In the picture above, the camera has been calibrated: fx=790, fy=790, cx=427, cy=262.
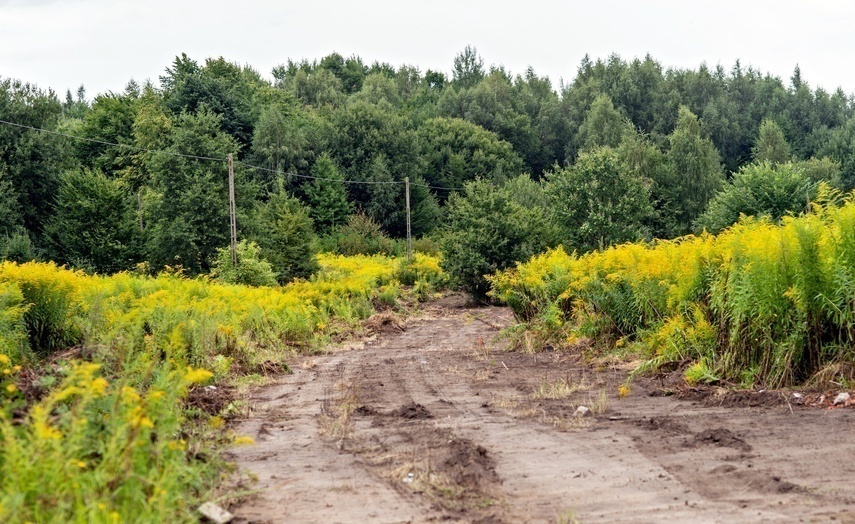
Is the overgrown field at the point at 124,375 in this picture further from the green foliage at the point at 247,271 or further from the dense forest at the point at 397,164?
the dense forest at the point at 397,164

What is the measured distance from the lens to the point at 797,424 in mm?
7879

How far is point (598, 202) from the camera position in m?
41.9

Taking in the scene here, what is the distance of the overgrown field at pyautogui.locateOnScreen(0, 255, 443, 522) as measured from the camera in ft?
15.4

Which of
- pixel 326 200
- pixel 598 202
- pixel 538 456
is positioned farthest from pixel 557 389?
pixel 326 200

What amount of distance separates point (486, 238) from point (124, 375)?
26377 millimetres

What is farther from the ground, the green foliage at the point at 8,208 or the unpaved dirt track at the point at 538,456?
the green foliage at the point at 8,208

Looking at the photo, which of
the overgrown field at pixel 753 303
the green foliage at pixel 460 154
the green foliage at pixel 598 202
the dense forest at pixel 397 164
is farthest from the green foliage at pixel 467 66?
the overgrown field at pixel 753 303

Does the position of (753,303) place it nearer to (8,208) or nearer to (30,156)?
(8,208)

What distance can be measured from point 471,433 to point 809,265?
15.9 ft

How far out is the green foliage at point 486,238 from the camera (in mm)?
33250

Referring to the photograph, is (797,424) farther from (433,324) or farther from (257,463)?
(433,324)

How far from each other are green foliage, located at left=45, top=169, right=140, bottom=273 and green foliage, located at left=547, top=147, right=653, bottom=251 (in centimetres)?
2208

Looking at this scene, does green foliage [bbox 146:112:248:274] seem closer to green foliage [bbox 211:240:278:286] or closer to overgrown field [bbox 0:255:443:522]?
green foliage [bbox 211:240:278:286]

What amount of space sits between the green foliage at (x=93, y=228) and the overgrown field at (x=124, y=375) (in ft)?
49.3
